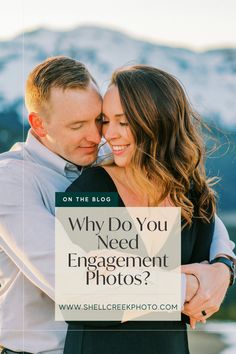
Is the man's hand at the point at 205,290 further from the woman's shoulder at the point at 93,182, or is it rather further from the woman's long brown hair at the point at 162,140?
the woman's shoulder at the point at 93,182

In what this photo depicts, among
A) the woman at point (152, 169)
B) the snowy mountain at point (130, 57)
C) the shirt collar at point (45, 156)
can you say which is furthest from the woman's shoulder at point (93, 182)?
the snowy mountain at point (130, 57)

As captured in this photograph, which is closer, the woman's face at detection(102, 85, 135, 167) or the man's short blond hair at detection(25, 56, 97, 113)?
the woman's face at detection(102, 85, 135, 167)

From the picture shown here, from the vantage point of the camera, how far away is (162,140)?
5.23 ft

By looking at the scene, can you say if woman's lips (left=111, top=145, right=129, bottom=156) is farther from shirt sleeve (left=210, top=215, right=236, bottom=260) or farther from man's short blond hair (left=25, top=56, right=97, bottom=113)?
shirt sleeve (left=210, top=215, right=236, bottom=260)

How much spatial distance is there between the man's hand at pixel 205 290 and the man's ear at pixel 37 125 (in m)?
0.47

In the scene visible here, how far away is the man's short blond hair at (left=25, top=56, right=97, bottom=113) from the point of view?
166cm

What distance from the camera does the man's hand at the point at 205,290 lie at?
147 centimetres

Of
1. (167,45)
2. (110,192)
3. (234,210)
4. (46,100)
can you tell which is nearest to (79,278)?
(110,192)

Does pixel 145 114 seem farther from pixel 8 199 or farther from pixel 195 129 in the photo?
pixel 8 199

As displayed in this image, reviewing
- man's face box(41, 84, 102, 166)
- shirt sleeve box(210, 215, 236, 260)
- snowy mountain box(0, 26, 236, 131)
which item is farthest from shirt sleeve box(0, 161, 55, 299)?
snowy mountain box(0, 26, 236, 131)

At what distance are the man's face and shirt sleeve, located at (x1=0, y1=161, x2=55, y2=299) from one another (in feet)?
0.57

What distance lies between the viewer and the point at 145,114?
153 cm

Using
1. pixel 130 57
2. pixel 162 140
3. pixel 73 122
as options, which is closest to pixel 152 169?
pixel 162 140

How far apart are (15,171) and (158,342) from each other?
48 centimetres
